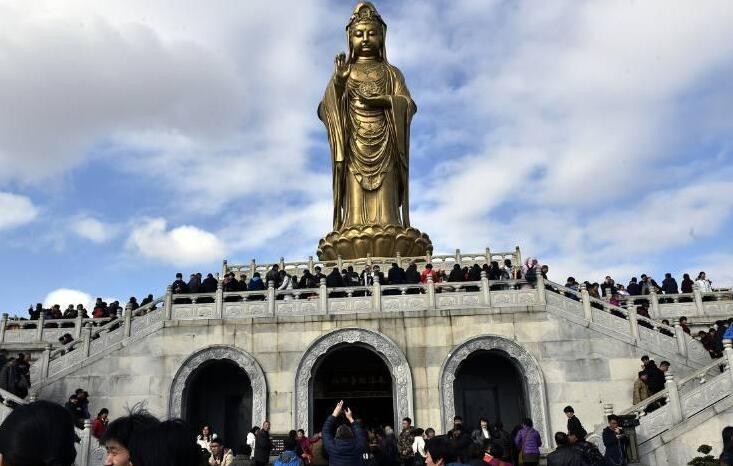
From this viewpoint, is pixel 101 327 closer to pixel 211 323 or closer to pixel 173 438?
pixel 211 323

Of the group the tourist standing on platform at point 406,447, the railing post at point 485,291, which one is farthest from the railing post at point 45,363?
the railing post at point 485,291

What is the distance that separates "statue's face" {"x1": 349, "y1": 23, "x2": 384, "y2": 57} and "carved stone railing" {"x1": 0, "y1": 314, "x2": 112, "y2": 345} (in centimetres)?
1563

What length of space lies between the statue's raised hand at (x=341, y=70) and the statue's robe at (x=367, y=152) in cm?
31

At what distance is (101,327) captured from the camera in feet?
53.4

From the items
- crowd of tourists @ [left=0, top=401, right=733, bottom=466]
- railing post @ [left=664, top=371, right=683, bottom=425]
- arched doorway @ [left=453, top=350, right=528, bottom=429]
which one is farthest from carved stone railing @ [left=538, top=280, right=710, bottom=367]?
crowd of tourists @ [left=0, top=401, right=733, bottom=466]

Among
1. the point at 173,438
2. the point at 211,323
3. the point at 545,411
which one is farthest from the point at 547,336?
the point at 173,438

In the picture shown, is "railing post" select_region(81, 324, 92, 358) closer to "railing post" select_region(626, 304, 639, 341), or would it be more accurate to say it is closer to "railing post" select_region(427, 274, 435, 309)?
"railing post" select_region(427, 274, 435, 309)

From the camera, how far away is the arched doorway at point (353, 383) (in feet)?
59.0

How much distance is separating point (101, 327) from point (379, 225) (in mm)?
10841

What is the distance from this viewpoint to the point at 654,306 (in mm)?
16625

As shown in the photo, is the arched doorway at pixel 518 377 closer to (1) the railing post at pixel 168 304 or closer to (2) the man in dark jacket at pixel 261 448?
(2) the man in dark jacket at pixel 261 448

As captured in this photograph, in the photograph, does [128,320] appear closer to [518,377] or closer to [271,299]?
[271,299]

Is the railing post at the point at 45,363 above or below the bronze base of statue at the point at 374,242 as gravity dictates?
below

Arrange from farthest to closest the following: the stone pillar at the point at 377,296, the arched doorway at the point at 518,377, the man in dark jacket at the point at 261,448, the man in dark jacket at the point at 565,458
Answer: the stone pillar at the point at 377,296 < the arched doorway at the point at 518,377 < the man in dark jacket at the point at 261,448 < the man in dark jacket at the point at 565,458
